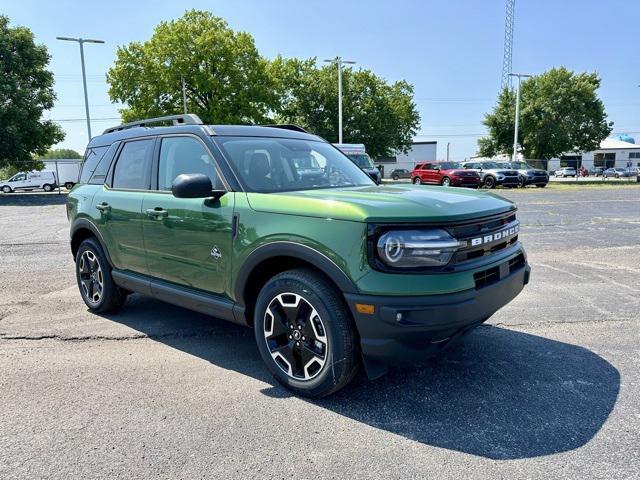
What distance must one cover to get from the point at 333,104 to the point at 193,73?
560 inches

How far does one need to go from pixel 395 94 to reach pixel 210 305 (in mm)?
52100

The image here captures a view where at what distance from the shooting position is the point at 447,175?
1139 inches

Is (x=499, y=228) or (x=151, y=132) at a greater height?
(x=151, y=132)

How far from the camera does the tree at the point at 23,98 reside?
30141mm

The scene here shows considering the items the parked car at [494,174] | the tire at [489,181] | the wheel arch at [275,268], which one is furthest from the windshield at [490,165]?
the wheel arch at [275,268]

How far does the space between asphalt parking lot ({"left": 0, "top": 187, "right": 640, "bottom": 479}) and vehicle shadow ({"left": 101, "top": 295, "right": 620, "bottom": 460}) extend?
12 mm

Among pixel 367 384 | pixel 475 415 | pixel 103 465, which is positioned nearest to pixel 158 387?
pixel 103 465

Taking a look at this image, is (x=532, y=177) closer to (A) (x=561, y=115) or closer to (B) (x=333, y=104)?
(A) (x=561, y=115)

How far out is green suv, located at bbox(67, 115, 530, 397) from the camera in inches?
109

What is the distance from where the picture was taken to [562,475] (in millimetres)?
2379

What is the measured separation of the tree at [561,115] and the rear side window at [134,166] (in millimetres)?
43152

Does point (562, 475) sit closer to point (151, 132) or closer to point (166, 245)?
point (166, 245)

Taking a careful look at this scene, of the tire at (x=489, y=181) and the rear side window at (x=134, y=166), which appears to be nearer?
the rear side window at (x=134, y=166)

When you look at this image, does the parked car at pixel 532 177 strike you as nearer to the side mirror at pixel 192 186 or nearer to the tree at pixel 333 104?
the tree at pixel 333 104
